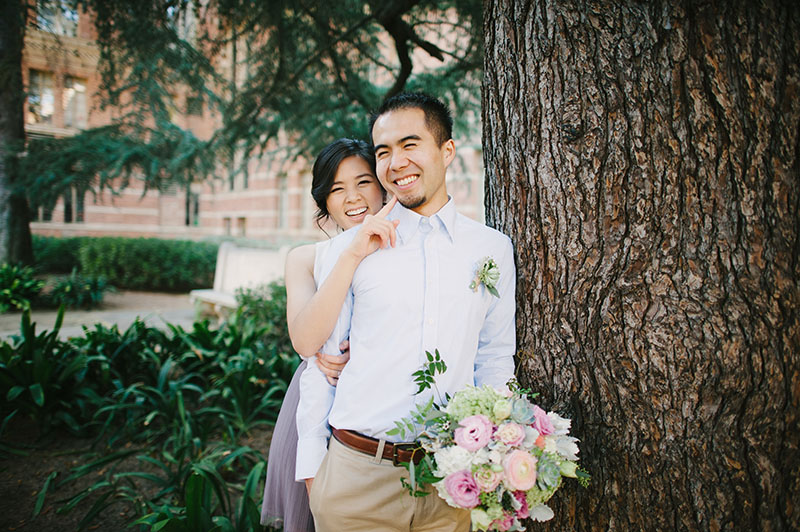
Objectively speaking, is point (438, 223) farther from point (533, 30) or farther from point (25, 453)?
point (25, 453)

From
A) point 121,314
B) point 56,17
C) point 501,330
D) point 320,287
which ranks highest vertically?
point 56,17

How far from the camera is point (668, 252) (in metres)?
1.49

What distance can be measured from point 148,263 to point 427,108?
13.7 metres

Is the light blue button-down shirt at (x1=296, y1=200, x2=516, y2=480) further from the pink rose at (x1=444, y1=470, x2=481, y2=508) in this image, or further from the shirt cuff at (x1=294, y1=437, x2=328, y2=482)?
the pink rose at (x1=444, y1=470, x2=481, y2=508)

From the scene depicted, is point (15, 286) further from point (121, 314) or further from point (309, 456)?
point (309, 456)

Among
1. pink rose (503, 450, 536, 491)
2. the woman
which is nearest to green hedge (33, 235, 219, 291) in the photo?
the woman

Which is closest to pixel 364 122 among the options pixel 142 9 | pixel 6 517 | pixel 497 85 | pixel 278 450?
pixel 142 9

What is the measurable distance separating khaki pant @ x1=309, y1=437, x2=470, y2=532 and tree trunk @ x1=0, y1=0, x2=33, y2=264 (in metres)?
4.69

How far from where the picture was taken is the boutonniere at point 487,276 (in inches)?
63.9

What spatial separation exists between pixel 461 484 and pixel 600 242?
92cm

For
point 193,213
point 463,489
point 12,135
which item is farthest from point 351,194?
point 193,213

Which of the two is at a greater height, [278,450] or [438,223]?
[438,223]

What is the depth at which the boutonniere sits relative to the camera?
162cm

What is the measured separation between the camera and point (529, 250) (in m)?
1.77
